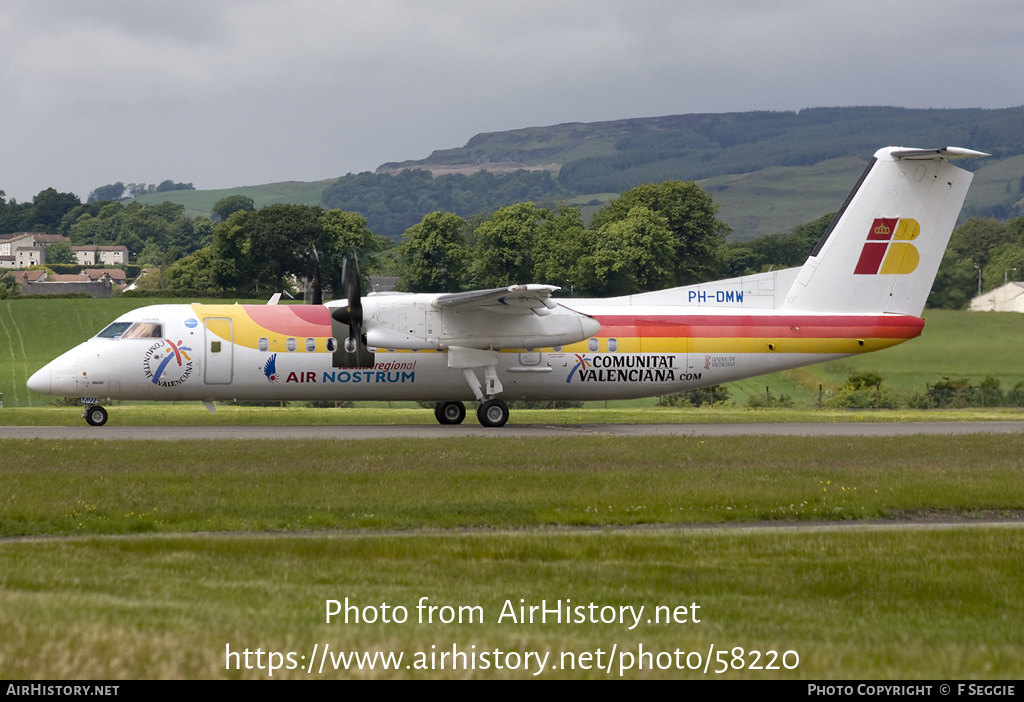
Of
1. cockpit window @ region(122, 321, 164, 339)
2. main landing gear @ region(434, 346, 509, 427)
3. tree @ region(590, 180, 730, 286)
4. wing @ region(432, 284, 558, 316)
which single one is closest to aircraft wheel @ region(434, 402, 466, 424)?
main landing gear @ region(434, 346, 509, 427)

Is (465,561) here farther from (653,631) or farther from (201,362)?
(201,362)

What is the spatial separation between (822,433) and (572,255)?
53598mm

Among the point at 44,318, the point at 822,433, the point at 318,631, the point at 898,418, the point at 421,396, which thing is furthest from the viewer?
the point at 44,318

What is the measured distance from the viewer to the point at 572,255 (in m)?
79.9

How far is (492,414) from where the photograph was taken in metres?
29.1

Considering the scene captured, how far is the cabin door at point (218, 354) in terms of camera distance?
27.7m

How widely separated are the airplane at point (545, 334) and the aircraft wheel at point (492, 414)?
0.04 metres

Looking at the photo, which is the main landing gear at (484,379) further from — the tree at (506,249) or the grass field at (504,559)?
the tree at (506,249)

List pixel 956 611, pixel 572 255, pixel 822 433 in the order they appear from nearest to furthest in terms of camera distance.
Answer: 1. pixel 956 611
2. pixel 822 433
3. pixel 572 255

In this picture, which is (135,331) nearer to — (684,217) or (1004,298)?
(1004,298)

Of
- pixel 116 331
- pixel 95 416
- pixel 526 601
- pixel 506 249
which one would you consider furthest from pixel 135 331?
pixel 506 249

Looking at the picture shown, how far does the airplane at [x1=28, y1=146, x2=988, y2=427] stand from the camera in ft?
90.4

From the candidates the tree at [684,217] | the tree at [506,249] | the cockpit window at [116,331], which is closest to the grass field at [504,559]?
the cockpit window at [116,331]

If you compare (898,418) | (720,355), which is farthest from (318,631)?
(898,418)
